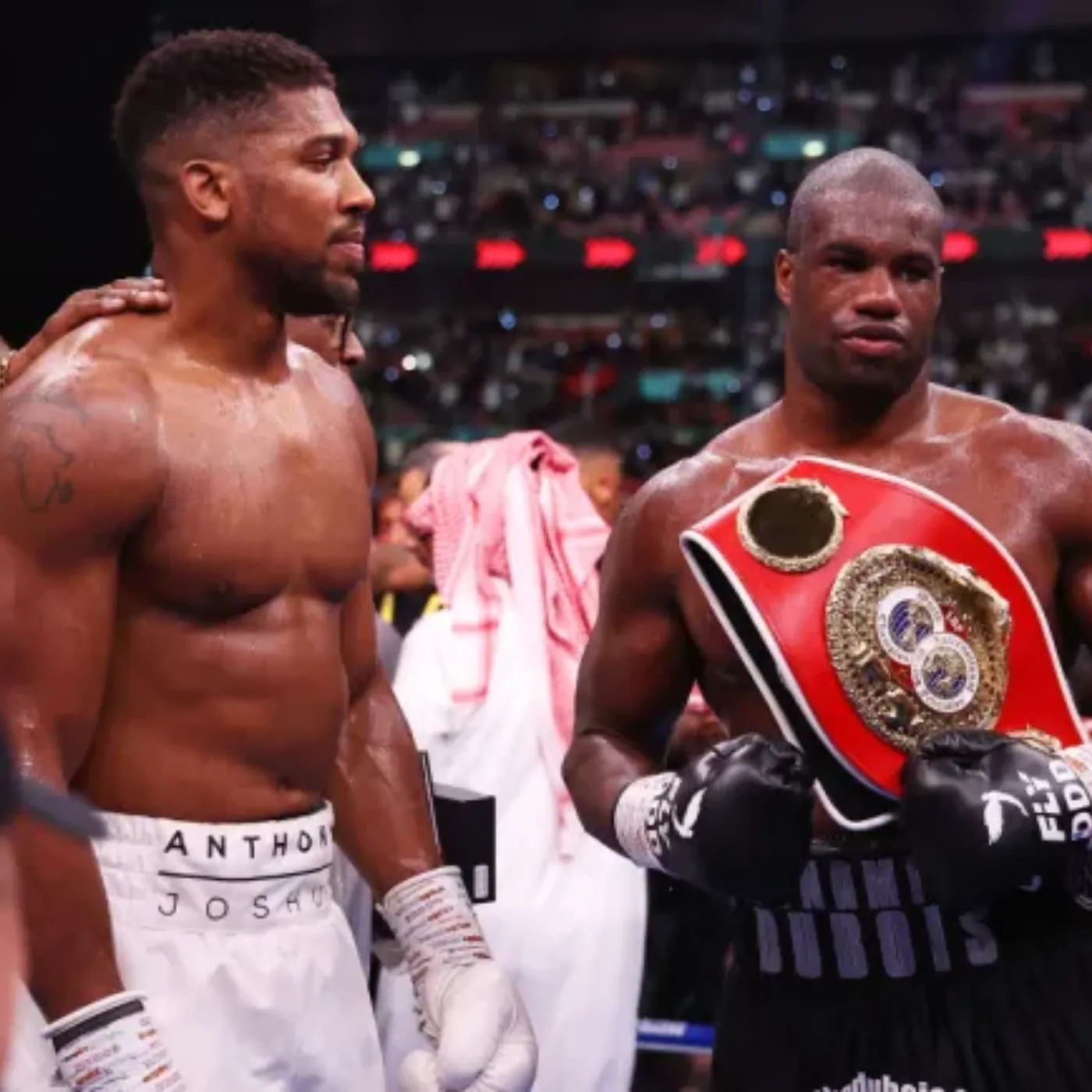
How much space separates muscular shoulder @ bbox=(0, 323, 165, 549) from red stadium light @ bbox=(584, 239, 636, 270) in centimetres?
904

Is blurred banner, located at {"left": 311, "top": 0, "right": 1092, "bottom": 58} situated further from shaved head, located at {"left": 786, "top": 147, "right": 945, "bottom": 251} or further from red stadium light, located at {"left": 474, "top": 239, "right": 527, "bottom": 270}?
shaved head, located at {"left": 786, "top": 147, "right": 945, "bottom": 251}

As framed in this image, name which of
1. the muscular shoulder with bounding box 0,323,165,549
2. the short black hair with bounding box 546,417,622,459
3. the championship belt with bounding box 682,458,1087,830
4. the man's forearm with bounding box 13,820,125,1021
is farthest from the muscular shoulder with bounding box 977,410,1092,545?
the short black hair with bounding box 546,417,622,459

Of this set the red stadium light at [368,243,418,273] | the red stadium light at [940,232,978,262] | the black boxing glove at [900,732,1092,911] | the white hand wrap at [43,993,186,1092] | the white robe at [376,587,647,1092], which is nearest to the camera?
the white hand wrap at [43,993,186,1092]

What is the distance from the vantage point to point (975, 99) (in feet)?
38.1

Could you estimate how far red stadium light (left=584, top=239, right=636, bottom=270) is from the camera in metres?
10.9

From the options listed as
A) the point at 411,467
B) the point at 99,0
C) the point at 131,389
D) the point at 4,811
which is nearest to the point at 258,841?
the point at 131,389

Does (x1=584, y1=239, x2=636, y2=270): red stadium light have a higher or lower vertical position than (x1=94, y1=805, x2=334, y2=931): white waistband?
higher

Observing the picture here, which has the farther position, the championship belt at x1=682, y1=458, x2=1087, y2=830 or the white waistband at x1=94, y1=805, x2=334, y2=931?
the championship belt at x1=682, y1=458, x2=1087, y2=830

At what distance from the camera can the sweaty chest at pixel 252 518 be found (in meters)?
1.92

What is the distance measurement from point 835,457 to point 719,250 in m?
8.48

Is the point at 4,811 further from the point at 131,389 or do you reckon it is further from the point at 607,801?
the point at 607,801

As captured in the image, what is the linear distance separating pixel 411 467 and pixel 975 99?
7.31 m

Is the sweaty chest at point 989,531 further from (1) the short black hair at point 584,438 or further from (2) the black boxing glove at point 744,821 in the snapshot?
(1) the short black hair at point 584,438

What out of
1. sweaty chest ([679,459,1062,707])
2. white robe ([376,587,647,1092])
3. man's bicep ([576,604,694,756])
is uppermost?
sweaty chest ([679,459,1062,707])
